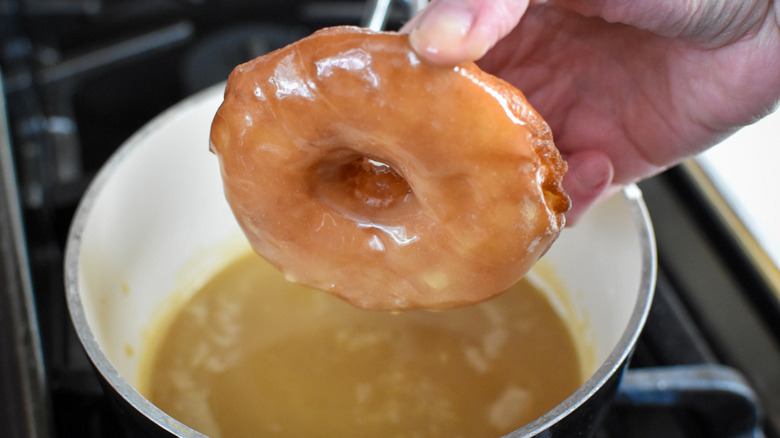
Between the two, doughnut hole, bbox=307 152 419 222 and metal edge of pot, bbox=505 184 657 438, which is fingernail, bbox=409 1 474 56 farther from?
metal edge of pot, bbox=505 184 657 438

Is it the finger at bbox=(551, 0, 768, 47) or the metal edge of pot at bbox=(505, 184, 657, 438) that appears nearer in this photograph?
the metal edge of pot at bbox=(505, 184, 657, 438)

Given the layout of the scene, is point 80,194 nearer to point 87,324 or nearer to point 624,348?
point 87,324

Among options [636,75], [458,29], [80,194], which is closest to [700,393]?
[636,75]

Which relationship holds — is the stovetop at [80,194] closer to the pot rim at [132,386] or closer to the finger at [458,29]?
the pot rim at [132,386]

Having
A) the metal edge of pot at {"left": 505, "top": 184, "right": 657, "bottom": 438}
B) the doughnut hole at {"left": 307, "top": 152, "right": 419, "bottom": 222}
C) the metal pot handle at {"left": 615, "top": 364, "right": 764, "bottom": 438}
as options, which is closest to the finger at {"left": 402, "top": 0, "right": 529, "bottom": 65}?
the doughnut hole at {"left": 307, "top": 152, "right": 419, "bottom": 222}

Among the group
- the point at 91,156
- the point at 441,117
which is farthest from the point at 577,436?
the point at 91,156
